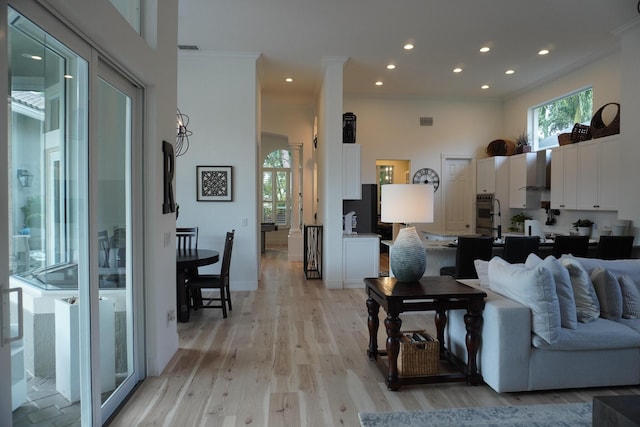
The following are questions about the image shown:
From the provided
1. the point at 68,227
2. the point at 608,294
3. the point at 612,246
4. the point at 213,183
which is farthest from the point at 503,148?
the point at 68,227

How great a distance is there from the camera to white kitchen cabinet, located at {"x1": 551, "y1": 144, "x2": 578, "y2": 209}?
593cm

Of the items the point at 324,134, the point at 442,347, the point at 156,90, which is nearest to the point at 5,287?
the point at 156,90

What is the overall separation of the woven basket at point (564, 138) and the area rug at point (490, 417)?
4.93 metres

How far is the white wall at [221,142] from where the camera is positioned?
18.7 ft

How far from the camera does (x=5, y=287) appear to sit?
1390 millimetres

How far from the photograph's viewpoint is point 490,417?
2312 mm

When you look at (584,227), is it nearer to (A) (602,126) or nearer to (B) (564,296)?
(A) (602,126)

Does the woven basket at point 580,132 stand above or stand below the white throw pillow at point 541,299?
above

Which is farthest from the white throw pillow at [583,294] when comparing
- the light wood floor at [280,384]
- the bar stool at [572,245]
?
the bar stool at [572,245]

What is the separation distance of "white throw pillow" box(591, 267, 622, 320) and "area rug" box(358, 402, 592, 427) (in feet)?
2.35

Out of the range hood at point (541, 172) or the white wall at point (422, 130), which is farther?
the white wall at point (422, 130)

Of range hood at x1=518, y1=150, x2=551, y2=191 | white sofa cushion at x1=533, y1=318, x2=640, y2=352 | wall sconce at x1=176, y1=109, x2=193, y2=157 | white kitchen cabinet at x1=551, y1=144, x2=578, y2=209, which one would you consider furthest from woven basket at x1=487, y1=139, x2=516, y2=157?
wall sconce at x1=176, y1=109, x2=193, y2=157

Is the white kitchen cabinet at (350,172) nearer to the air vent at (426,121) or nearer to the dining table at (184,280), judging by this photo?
the dining table at (184,280)

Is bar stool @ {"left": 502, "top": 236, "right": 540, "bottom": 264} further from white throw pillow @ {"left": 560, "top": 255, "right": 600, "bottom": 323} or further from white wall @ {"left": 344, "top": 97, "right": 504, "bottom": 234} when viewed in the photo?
white wall @ {"left": 344, "top": 97, "right": 504, "bottom": 234}
